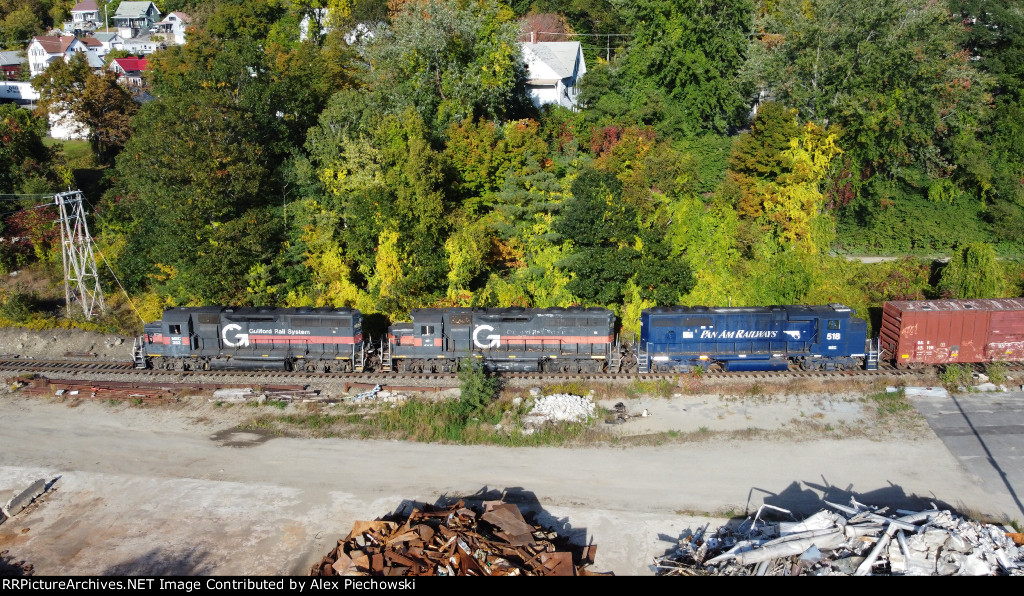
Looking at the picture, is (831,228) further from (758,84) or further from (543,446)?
(543,446)

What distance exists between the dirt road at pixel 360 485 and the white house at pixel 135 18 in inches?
3243

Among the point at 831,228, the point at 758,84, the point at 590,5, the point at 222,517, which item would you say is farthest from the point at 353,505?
the point at 590,5

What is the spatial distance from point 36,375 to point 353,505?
21.1 meters

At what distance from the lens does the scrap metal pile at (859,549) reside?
58.3ft

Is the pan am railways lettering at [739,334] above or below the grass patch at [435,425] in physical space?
above

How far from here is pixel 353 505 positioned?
74.0 feet

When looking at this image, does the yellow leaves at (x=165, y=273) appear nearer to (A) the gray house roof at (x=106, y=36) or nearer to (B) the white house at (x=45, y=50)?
(B) the white house at (x=45, y=50)

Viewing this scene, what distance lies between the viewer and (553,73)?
52.6 metres


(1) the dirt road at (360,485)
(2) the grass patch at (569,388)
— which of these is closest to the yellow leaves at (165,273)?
(1) the dirt road at (360,485)

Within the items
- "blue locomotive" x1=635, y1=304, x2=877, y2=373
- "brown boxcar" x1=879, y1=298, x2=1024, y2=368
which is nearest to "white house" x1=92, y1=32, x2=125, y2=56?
Result: "blue locomotive" x1=635, y1=304, x2=877, y2=373

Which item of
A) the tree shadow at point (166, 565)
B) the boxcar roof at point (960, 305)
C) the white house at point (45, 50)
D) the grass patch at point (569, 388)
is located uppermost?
the white house at point (45, 50)

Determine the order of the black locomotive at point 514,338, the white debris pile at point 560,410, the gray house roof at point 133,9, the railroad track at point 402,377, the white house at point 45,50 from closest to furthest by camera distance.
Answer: the white debris pile at point 560,410 → the railroad track at point 402,377 → the black locomotive at point 514,338 → the white house at point 45,50 → the gray house roof at point 133,9

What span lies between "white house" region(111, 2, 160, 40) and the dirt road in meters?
82.4

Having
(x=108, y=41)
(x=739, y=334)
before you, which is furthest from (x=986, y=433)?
(x=108, y=41)
